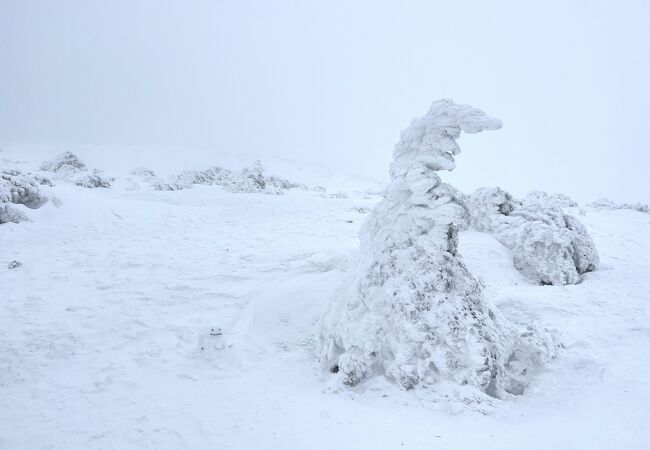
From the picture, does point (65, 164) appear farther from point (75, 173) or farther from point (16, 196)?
point (16, 196)

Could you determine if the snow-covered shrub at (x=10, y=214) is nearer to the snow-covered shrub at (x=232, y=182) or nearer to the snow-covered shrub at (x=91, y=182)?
the snow-covered shrub at (x=91, y=182)

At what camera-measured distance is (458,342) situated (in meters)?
4.86

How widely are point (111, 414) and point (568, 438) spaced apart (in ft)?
13.9

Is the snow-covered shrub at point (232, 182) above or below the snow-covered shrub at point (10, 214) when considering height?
above

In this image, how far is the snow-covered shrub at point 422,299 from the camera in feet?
15.8

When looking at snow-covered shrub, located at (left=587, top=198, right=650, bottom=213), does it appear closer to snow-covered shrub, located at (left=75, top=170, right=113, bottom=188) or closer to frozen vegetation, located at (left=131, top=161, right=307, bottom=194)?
frozen vegetation, located at (left=131, top=161, right=307, bottom=194)

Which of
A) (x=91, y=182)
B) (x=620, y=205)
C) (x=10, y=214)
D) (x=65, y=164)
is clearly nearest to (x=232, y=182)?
(x=91, y=182)

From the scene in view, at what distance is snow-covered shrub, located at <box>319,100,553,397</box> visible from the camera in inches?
190

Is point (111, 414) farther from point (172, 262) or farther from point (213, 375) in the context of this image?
point (172, 262)

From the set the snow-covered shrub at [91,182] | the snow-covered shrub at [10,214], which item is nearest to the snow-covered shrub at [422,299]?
the snow-covered shrub at [10,214]

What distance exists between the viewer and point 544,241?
361 inches

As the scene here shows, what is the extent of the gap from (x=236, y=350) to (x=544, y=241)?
676 centimetres

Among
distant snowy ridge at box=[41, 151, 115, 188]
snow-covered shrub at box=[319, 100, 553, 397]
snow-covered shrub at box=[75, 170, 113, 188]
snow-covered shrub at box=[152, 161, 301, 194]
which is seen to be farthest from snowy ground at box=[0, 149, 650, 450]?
snow-covered shrub at box=[152, 161, 301, 194]

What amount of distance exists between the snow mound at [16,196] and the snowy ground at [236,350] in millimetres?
380
